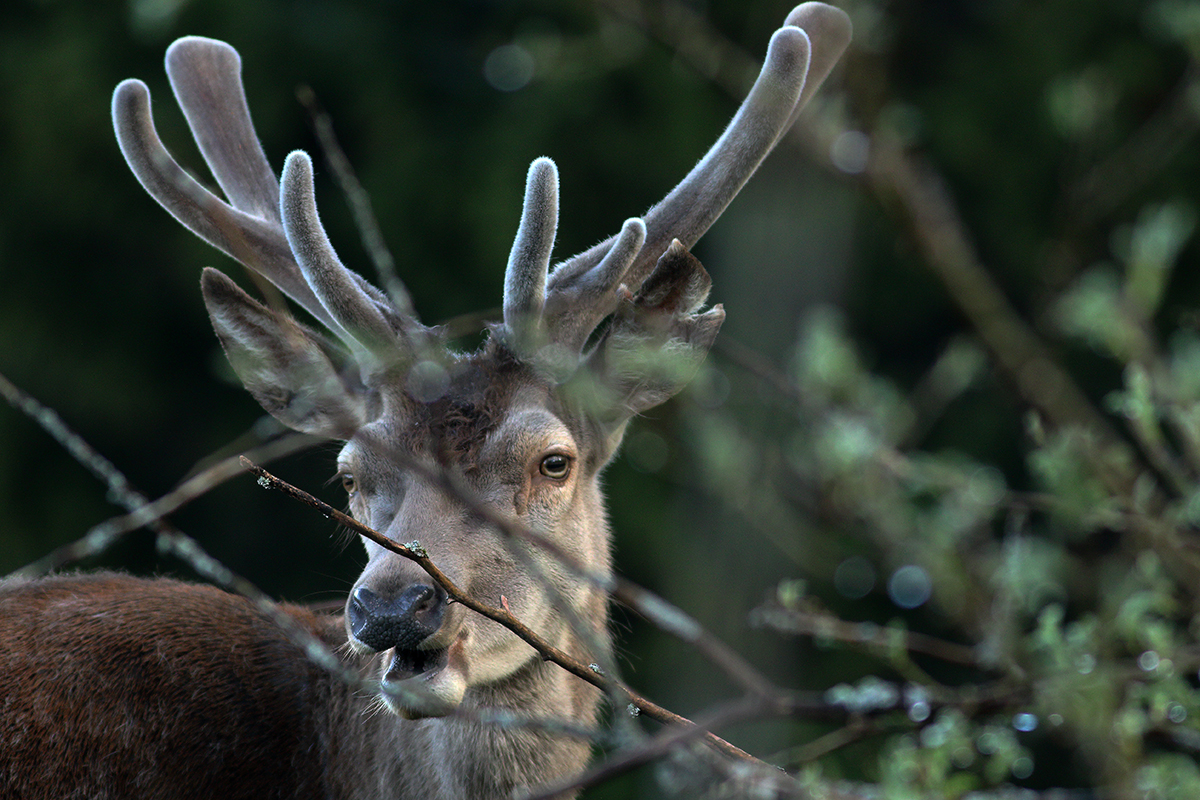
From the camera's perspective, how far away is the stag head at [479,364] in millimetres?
2600

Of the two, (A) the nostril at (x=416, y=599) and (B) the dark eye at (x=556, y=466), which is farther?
(B) the dark eye at (x=556, y=466)

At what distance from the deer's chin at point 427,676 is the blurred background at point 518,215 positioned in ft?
13.7

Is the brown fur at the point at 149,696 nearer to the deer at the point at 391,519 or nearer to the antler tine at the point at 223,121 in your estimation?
the deer at the point at 391,519

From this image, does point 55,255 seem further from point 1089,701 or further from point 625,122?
point 1089,701

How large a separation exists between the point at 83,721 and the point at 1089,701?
216 centimetres

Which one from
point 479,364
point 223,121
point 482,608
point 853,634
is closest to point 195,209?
point 223,121

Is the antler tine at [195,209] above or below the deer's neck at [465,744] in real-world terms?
above

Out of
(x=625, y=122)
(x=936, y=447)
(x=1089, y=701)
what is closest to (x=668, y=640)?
(x=936, y=447)

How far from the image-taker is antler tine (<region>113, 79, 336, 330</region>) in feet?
10.3

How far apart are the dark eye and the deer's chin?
0.54 m

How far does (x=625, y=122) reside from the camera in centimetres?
827

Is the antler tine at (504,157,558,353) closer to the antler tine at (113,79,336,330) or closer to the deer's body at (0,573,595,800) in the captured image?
the antler tine at (113,79,336,330)

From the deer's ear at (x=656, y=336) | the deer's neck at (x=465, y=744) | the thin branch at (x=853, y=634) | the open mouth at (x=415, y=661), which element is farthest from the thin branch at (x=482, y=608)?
the deer's neck at (x=465, y=744)

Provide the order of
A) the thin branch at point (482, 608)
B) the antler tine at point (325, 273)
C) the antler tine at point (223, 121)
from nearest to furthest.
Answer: the thin branch at point (482, 608)
the antler tine at point (325, 273)
the antler tine at point (223, 121)
